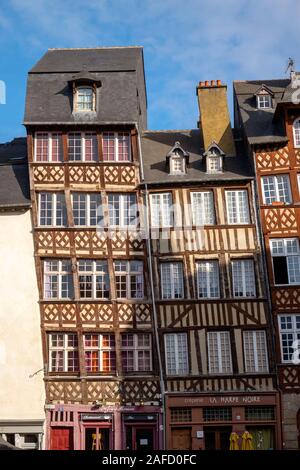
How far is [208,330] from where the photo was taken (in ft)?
69.1

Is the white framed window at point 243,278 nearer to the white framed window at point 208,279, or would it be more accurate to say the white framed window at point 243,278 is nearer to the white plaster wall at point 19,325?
the white framed window at point 208,279

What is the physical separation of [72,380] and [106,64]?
1142 cm

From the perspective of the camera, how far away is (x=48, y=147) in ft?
73.5

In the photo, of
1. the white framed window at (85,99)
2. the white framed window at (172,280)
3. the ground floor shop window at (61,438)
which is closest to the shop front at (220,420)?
the ground floor shop window at (61,438)

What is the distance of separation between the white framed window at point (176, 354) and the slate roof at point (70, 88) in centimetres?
746

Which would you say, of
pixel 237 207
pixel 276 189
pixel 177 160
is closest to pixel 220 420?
pixel 237 207

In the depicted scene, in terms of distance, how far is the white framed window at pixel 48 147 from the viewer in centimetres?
2231

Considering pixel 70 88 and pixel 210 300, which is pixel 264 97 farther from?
pixel 210 300

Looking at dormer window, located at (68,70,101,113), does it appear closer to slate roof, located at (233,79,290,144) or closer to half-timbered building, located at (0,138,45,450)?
half-timbered building, located at (0,138,45,450)

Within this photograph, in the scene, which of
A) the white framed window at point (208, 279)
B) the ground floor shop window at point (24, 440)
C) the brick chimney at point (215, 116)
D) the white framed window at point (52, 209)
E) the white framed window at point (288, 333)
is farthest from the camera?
the brick chimney at point (215, 116)

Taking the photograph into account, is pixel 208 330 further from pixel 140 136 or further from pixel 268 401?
pixel 140 136

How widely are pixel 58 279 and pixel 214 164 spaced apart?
21.8 ft

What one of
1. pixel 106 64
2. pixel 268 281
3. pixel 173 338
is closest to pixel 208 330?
pixel 173 338

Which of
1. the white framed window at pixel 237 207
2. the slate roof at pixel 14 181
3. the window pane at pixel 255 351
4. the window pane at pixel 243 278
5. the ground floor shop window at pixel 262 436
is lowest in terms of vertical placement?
the ground floor shop window at pixel 262 436
